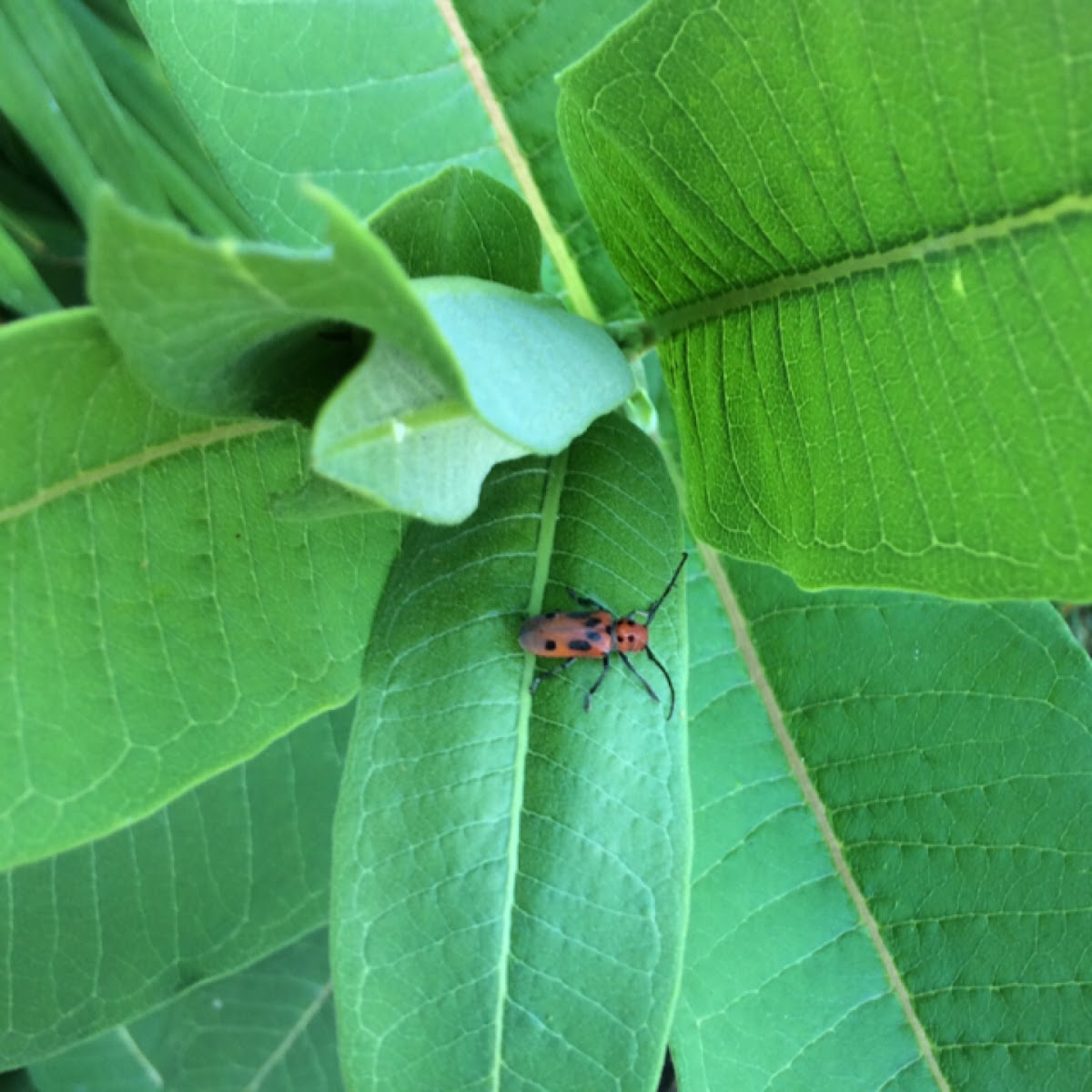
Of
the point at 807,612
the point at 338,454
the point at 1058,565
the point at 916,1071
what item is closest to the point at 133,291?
the point at 338,454

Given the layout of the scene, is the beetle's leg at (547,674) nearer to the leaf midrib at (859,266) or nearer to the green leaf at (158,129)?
the leaf midrib at (859,266)

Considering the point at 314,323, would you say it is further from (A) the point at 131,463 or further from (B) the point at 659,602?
(B) the point at 659,602

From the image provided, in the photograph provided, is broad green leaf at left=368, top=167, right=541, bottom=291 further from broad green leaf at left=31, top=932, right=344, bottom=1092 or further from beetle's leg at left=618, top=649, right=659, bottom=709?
broad green leaf at left=31, top=932, right=344, bottom=1092

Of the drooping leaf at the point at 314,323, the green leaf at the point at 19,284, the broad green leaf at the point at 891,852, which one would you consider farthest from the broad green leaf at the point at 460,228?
the green leaf at the point at 19,284

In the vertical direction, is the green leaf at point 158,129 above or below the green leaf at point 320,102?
above

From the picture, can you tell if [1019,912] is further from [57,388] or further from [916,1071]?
[57,388]

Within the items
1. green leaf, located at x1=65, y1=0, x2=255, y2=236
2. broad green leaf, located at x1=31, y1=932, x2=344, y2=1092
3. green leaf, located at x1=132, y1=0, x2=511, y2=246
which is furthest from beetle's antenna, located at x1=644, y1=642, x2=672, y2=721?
broad green leaf, located at x1=31, y1=932, x2=344, y2=1092

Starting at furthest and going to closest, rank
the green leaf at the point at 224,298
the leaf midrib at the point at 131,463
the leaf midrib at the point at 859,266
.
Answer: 1. the leaf midrib at the point at 131,463
2. the leaf midrib at the point at 859,266
3. the green leaf at the point at 224,298
